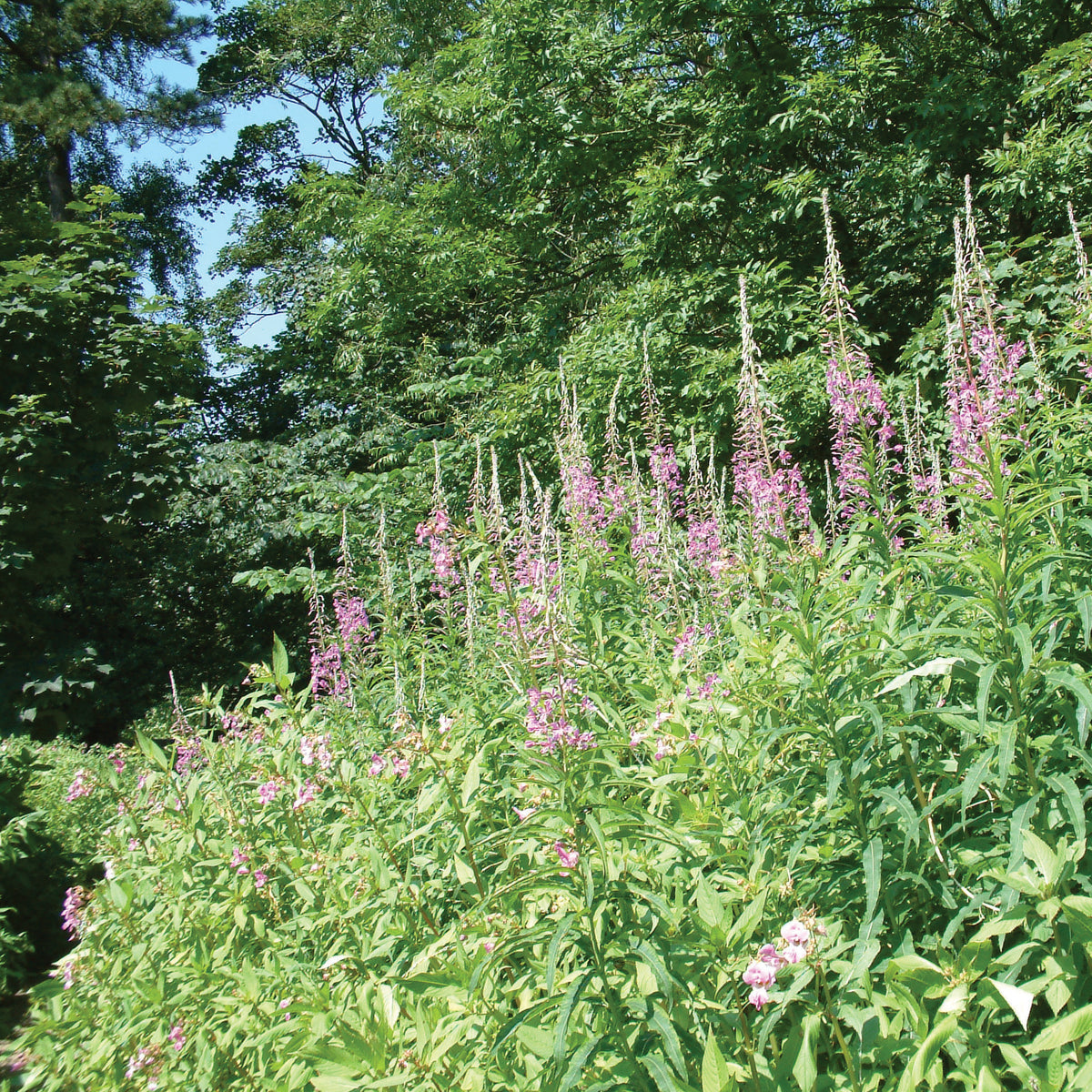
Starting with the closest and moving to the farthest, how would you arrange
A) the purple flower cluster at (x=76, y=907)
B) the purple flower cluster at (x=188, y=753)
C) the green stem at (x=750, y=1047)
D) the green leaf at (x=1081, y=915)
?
the green leaf at (x=1081, y=915) < the green stem at (x=750, y=1047) < the purple flower cluster at (x=76, y=907) < the purple flower cluster at (x=188, y=753)

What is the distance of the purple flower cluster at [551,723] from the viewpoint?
6.26 feet

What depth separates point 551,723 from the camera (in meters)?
2.02

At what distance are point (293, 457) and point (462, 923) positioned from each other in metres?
12.2

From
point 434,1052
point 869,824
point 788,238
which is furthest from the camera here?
point 788,238

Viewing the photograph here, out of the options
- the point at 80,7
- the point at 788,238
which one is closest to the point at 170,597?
the point at 80,7

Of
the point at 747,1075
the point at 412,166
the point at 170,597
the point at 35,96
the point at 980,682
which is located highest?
the point at 35,96

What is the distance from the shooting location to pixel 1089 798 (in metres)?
1.85

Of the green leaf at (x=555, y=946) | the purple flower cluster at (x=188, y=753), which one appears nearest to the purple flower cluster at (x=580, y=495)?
the purple flower cluster at (x=188, y=753)

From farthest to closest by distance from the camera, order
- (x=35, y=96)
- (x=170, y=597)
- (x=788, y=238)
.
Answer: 1. (x=170, y=597)
2. (x=35, y=96)
3. (x=788, y=238)

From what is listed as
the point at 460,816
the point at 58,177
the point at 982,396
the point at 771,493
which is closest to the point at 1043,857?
the point at 460,816

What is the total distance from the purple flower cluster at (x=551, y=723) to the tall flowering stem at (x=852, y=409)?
3.79ft

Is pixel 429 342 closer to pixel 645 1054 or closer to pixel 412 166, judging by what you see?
pixel 412 166

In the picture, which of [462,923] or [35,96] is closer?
[462,923]

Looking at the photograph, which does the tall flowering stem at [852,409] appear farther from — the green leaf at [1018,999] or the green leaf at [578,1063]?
the green leaf at [578,1063]
